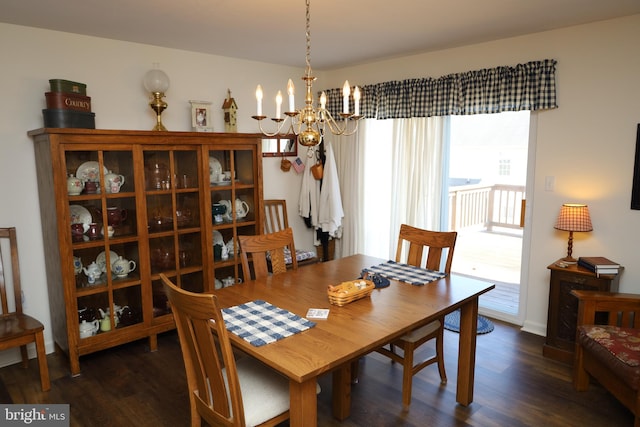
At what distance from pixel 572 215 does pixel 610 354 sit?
1.09 metres

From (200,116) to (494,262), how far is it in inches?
147

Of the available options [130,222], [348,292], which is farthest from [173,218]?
[348,292]

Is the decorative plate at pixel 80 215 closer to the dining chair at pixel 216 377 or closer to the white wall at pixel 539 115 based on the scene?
the white wall at pixel 539 115

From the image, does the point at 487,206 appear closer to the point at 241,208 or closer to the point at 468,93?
the point at 468,93

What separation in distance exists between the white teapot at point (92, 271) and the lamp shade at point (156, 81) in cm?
139

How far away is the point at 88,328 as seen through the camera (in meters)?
3.00

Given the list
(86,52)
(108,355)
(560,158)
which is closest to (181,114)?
(86,52)

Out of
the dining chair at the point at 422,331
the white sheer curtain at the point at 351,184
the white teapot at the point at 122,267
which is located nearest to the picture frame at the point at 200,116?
the white teapot at the point at 122,267

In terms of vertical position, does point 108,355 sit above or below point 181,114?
below

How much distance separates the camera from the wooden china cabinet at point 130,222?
9.36 feet

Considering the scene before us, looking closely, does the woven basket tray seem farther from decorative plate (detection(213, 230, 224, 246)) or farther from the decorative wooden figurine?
the decorative wooden figurine

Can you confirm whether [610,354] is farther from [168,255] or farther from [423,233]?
[168,255]

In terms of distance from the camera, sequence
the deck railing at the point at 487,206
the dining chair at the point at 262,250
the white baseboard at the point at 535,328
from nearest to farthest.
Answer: the dining chair at the point at 262,250
the white baseboard at the point at 535,328
the deck railing at the point at 487,206

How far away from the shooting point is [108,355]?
318cm
